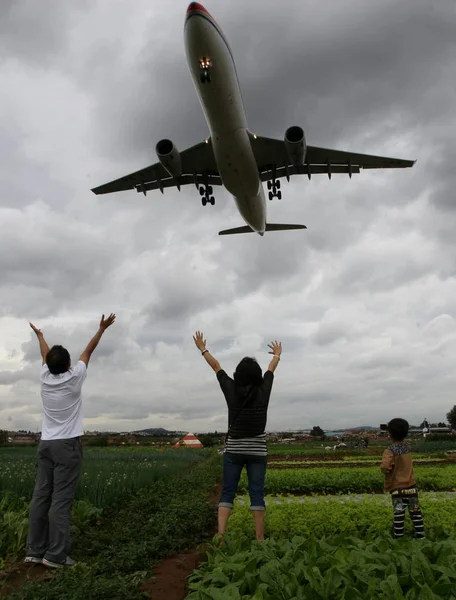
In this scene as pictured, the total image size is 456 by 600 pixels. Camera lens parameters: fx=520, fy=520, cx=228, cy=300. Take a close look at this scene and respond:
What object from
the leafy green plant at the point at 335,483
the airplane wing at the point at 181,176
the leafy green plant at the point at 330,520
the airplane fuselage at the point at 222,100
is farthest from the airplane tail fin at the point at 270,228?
the leafy green plant at the point at 330,520

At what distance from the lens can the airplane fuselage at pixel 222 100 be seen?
52.5 feet

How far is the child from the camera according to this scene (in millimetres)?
5730

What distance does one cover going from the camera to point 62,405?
17.9 feet

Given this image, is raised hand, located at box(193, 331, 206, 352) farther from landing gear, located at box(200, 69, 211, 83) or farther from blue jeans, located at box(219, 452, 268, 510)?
landing gear, located at box(200, 69, 211, 83)

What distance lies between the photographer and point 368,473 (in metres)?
13.6

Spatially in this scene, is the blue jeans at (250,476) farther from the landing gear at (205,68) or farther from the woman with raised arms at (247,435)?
the landing gear at (205,68)

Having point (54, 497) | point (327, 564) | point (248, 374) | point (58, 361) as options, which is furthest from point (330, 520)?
point (58, 361)

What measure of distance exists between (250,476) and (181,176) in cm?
2141

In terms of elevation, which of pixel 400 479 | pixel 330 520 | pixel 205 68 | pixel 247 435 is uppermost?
pixel 205 68

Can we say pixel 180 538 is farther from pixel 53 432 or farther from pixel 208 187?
pixel 208 187

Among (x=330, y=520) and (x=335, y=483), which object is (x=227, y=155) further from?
(x=330, y=520)

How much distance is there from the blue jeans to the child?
58.8 inches

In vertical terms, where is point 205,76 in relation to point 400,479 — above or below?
above

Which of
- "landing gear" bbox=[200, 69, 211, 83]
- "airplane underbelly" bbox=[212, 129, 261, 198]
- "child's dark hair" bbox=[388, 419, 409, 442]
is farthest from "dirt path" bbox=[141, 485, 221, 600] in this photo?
"airplane underbelly" bbox=[212, 129, 261, 198]
